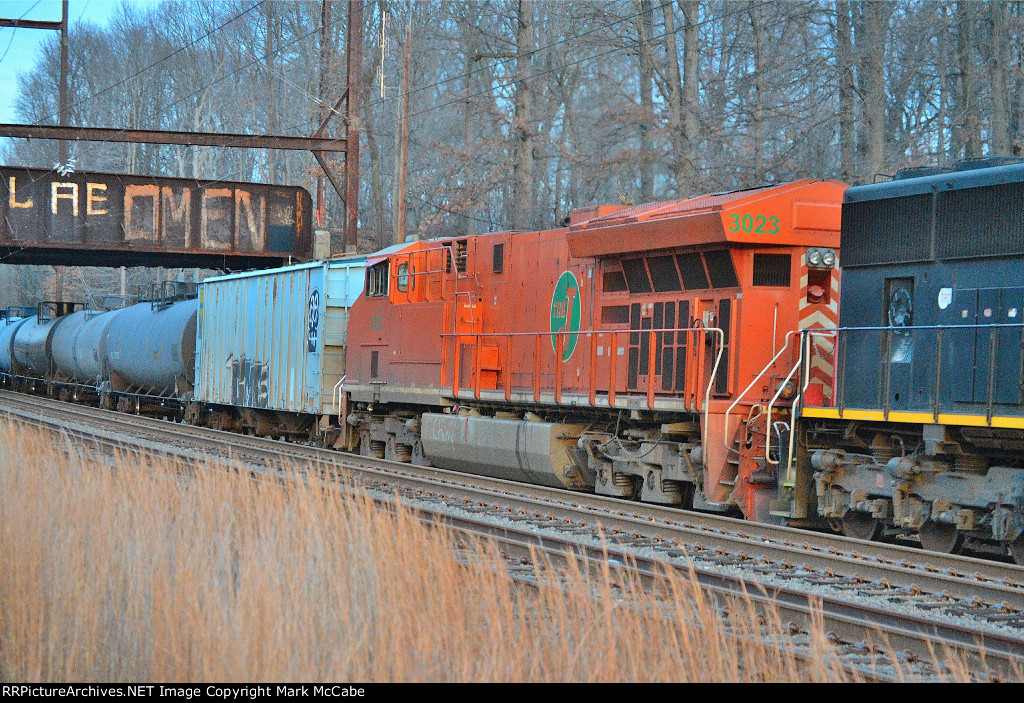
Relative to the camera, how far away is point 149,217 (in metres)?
29.5

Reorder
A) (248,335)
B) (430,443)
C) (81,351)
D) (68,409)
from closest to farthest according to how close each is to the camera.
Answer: (430,443)
(248,335)
(68,409)
(81,351)

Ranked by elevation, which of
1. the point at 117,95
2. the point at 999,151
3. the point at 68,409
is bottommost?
the point at 68,409

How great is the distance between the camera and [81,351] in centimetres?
3244

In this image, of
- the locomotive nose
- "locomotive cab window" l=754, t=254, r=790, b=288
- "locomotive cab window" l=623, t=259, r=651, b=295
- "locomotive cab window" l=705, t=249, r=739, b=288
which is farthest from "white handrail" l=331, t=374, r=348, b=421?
the locomotive nose

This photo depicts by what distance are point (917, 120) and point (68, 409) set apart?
1107 inches

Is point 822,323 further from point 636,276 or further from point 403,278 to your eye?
point 403,278

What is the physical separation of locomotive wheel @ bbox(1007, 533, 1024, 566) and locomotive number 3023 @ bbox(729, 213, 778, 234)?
4.12m

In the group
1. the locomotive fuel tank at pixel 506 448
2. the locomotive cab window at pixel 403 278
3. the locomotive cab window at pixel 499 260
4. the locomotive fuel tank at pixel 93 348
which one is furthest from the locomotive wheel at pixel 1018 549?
the locomotive fuel tank at pixel 93 348

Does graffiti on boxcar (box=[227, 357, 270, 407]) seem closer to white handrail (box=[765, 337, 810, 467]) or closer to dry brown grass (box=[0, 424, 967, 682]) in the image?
→ white handrail (box=[765, 337, 810, 467])

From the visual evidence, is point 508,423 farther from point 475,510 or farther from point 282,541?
point 282,541

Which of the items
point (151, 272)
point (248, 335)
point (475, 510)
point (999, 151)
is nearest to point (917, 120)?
point (999, 151)

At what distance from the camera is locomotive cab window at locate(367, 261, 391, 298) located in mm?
17625

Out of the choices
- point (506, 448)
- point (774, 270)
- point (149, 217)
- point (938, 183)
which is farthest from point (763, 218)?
point (149, 217)

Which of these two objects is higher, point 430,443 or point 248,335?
point 248,335
